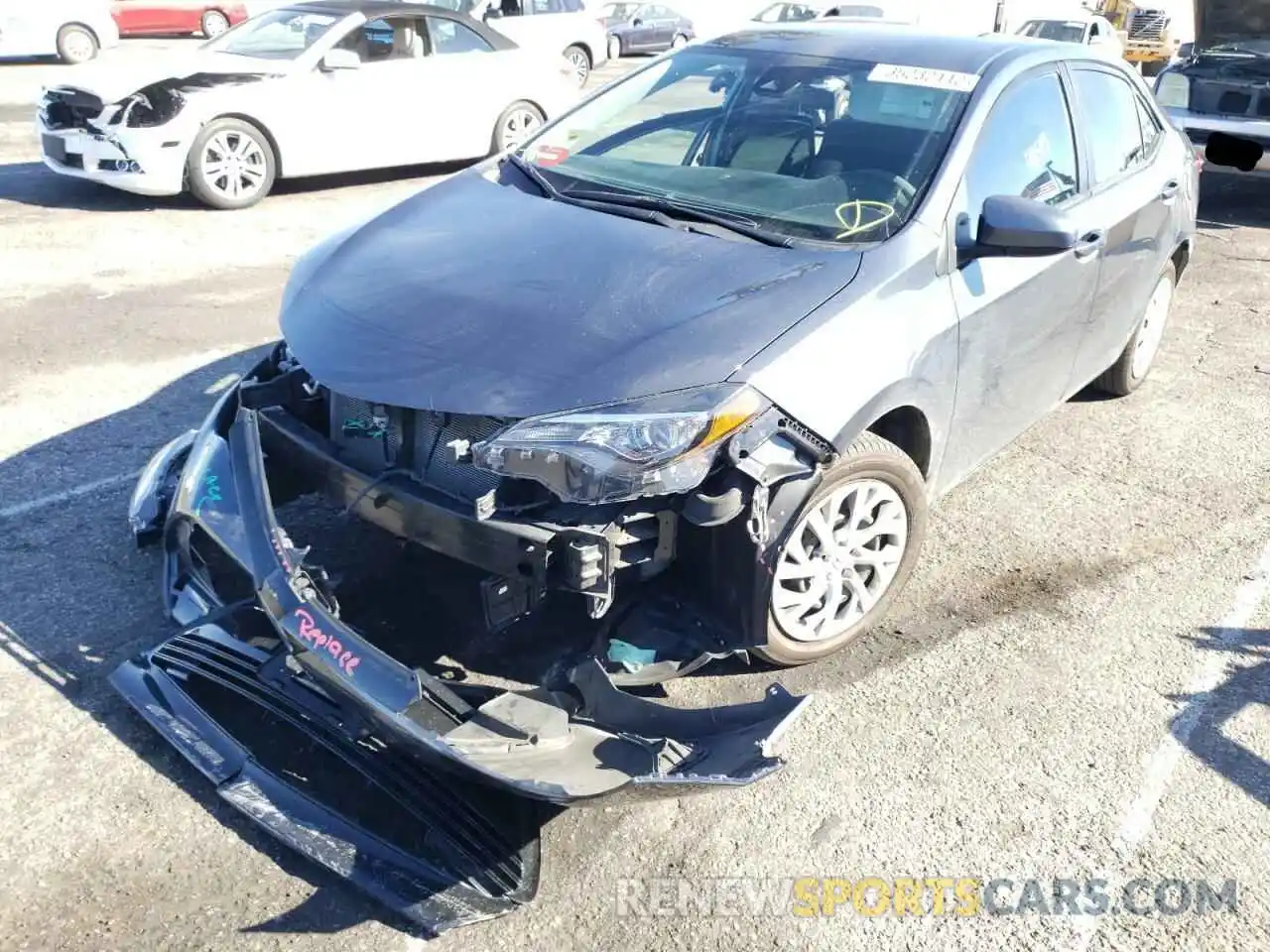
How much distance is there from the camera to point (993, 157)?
370cm

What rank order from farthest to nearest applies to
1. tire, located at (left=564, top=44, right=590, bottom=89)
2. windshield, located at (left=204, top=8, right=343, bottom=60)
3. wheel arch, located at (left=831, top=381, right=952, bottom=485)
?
1. tire, located at (left=564, top=44, right=590, bottom=89)
2. windshield, located at (left=204, top=8, right=343, bottom=60)
3. wheel arch, located at (left=831, top=381, right=952, bottom=485)

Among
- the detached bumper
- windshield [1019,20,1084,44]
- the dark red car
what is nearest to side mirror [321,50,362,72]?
the detached bumper

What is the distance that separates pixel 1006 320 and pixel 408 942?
2729 millimetres

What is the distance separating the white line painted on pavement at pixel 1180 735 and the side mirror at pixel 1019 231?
1.47 meters

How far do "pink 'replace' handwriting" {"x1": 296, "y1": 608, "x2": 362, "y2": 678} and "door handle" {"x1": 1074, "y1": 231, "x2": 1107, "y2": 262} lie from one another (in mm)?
2953

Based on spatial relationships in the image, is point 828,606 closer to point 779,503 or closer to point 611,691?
point 779,503

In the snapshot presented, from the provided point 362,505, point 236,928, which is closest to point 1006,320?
point 362,505

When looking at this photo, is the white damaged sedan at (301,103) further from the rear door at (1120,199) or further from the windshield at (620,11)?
the windshield at (620,11)

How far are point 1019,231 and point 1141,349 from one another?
254 centimetres

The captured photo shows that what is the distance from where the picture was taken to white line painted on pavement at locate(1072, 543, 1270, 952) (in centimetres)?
274

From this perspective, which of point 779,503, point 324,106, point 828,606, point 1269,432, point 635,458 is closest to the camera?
point 635,458

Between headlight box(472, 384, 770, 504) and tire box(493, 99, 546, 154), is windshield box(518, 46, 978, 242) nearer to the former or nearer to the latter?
headlight box(472, 384, 770, 504)

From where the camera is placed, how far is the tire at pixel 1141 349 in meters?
5.36

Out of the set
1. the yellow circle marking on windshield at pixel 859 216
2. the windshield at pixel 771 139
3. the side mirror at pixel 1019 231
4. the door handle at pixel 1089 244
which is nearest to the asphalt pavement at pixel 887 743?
the door handle at pixel 1089 244
